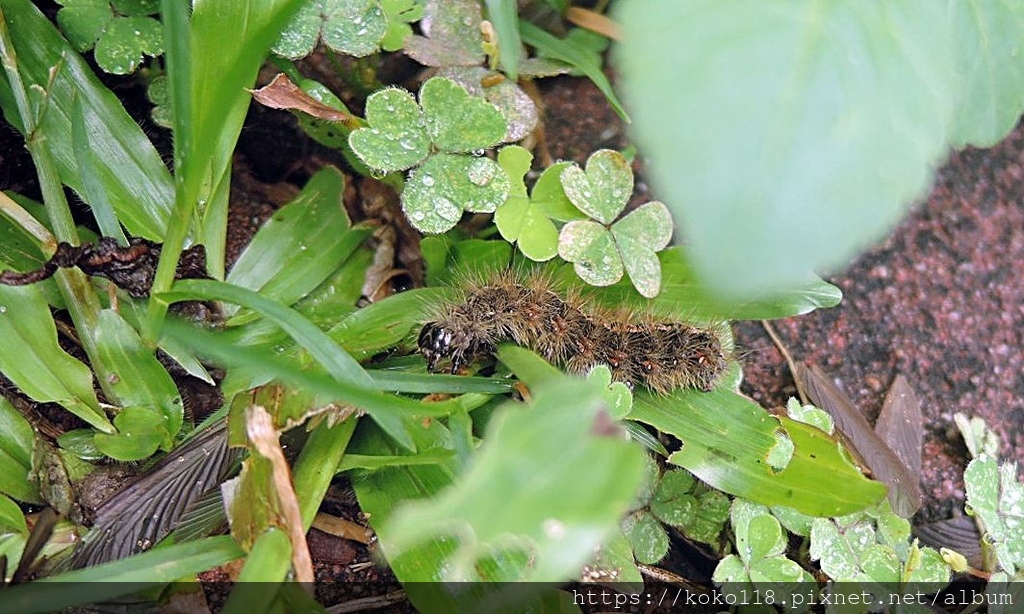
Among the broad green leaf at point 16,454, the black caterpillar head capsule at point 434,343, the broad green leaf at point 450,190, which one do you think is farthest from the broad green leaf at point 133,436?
the broad green leaf at point 450,190

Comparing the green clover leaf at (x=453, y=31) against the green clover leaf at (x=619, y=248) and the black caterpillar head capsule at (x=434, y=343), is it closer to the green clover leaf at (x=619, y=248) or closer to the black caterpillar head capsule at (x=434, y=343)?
the green clover leaf at (x=619, y=248)

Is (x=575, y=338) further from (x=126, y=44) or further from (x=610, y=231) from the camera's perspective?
(x=126, y=44)

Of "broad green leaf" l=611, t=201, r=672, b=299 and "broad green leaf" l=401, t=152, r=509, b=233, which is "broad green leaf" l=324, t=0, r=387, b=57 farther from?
"broad green leaf" l=611, t=201, r=672, b=299

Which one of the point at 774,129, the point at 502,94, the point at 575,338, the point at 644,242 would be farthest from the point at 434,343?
the point at 774,129

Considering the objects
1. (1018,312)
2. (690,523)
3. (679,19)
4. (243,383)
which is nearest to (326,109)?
(243,383)

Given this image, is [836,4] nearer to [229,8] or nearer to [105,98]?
[229,8]
